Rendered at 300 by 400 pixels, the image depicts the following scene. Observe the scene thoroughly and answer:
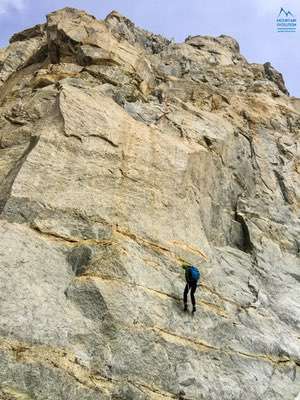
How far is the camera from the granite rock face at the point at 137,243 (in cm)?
1858

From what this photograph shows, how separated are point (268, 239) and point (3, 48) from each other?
42.2 m

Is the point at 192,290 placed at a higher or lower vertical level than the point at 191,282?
lower

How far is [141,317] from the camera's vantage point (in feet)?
67.6

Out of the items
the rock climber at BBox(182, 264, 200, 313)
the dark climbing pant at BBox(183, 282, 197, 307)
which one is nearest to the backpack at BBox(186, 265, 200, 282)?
the rock climber at BBox(182, 264, 200, 313)

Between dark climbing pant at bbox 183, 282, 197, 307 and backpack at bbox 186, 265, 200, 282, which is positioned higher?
backpack at bbox 186, 265, 200, 282

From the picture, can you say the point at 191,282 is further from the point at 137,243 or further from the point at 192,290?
the point at 137,243

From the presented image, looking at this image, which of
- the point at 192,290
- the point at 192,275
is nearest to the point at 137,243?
the point at 192,275

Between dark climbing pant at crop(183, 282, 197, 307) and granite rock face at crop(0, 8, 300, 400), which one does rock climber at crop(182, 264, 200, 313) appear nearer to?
dark climbing pant at crop(183, 282, 197, 307)

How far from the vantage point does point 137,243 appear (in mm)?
23688

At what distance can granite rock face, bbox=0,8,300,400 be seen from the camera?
18578 millimetres

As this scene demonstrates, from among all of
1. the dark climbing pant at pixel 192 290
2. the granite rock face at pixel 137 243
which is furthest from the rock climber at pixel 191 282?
the granite rock face at pixel 137 243

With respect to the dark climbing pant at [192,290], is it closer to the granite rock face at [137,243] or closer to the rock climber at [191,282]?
the rock climber at [191,282]

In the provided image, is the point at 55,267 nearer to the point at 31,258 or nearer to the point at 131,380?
the point at 31,258

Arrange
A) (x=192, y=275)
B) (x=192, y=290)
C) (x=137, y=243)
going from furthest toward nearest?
(x=137, y=243) < (x=192, y=290) < (x=192, y=275)
